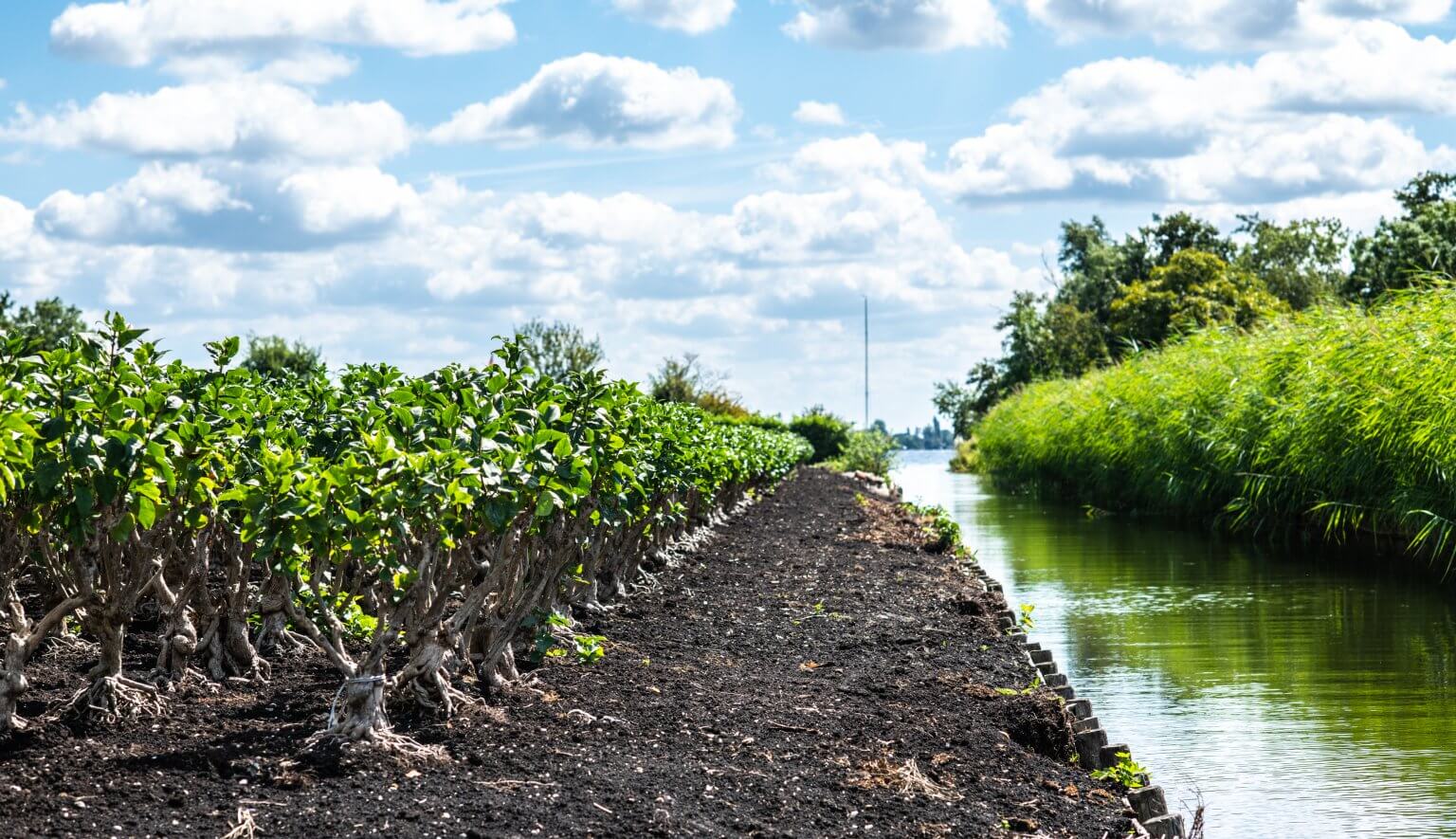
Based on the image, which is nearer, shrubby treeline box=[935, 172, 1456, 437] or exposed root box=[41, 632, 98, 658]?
exposed root box=[41, 632, 98, 658]

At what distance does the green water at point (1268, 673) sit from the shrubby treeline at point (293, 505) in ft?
11.2

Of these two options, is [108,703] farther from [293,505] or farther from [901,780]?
[901,780]

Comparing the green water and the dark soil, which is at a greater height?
the dark soil

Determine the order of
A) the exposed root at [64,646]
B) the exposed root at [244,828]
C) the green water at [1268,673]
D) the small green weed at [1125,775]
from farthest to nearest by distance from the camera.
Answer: the exposed root at [64,646]
the green water at [1268,673]
the small green weed at [1125,775]
the exposed root at [244,828]

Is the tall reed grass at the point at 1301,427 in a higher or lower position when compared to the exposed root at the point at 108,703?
higher

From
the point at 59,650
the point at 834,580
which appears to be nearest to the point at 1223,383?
the point at 834,580

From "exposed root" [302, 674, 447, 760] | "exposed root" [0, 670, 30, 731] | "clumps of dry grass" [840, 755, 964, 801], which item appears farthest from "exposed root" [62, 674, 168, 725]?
"clumps of dry grass" [840, 755, 964, 801]

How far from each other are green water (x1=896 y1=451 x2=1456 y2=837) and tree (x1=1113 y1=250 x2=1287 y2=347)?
1504 inches

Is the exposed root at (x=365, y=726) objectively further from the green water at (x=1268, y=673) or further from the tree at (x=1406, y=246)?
the tree at (x=1406, y=246)

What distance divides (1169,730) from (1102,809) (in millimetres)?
2779

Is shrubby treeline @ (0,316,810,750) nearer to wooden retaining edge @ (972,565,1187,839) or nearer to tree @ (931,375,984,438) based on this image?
wooden retaining edge @ (972,565,1187,839)

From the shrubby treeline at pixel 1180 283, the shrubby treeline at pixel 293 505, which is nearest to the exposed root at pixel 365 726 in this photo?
the shrubby treeline at pixel 293 505

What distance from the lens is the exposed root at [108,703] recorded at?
244 inches

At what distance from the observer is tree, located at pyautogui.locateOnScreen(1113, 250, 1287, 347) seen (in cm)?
5691
